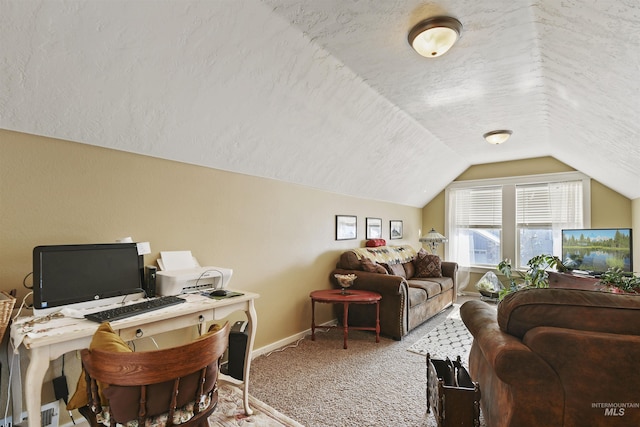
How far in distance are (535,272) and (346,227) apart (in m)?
3.01

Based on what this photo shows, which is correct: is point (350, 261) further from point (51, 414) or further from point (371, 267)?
point (51, 414)

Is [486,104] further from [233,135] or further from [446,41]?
[233,135]

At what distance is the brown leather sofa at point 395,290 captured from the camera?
357cm

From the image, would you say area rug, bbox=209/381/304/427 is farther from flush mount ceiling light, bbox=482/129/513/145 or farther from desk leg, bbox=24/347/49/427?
flush mount ceiling light, bbox=482/129/513/145

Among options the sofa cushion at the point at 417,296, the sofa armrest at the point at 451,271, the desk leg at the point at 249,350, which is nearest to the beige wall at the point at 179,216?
the desk leg at the point at 249,350

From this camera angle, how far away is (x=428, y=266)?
506cm

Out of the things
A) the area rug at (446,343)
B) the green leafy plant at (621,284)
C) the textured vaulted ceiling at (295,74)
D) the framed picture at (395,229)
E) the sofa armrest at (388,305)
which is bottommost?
the area rug at (446,343)

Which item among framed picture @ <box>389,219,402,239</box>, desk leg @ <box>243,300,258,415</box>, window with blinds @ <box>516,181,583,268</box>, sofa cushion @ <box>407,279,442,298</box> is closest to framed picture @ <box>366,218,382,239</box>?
framed picture @ <box>389,219,402,239</box>

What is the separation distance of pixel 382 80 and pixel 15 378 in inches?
124

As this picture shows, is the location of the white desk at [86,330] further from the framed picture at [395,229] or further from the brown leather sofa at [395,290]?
the framed picture at [395,229]

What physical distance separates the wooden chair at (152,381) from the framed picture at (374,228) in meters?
3.68

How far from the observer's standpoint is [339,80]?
8.59 feet

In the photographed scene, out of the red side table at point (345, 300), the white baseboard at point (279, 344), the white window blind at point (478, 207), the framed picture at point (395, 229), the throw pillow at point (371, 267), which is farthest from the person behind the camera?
the white window blind at point (478, 207)

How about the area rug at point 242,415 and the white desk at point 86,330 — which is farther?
the area rug at point 242,415
